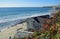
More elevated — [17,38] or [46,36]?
[46,36]

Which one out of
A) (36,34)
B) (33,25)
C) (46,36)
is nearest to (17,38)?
(36,34)

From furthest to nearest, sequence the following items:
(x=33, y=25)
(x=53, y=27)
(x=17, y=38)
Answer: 1. (x=33, y=25)
2. (x=17, y=38)
3. (x=53, y=27)

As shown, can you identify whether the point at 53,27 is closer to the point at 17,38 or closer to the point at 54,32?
the point at 54,32

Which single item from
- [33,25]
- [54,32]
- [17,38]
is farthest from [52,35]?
[33,25]

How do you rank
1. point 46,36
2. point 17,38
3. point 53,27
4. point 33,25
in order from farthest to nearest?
1. point 33,25
2. point 17,38
3. point 46,36
4. point 53,27

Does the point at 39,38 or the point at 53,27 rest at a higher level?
the point at 53,27

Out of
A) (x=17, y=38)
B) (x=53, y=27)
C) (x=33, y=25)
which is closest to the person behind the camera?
(x=53, y=27)

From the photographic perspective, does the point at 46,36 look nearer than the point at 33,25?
Yes

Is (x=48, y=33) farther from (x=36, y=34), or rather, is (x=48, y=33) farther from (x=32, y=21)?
(x=32, y=21)

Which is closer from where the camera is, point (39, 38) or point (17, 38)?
point (39, 38)
